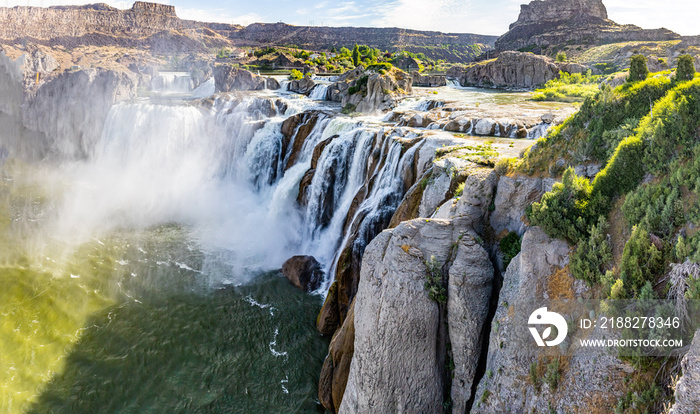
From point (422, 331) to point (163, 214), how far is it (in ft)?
90.1

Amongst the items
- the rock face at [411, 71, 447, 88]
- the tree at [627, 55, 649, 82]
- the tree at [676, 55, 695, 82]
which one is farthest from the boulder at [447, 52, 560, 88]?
the tree at [676, 55, 695, 82]

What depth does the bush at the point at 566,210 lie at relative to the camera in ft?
29.5

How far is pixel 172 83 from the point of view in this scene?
7162 cm

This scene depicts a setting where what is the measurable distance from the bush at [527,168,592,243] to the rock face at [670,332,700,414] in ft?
11.2

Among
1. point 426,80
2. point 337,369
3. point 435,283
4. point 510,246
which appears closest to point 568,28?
point 426,80

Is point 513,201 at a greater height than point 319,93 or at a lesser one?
lesser

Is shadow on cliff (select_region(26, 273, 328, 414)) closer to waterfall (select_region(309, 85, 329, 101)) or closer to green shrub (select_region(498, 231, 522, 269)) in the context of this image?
green shrub (select_region(498, 231, 522, 269))

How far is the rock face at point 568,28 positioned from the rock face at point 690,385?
103 m

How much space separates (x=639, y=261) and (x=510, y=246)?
11.8 ft

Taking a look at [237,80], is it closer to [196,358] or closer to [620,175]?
[196,358]

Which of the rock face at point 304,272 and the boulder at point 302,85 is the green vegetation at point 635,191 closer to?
the rock face at point 304,272

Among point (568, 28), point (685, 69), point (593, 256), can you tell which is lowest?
point (593, 256)

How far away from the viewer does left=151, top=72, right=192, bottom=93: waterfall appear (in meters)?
69.8

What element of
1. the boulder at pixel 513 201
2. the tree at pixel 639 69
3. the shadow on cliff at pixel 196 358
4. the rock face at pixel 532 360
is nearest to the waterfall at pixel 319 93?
the shadow on cliff at pixel 196 358
